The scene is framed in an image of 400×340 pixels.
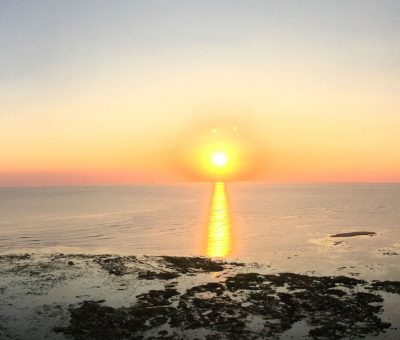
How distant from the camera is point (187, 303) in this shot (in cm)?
2630

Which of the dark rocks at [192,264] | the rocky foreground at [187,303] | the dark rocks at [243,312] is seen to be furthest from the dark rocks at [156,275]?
the dark rocks at [243,312]

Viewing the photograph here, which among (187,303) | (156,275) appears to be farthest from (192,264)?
(187,303)

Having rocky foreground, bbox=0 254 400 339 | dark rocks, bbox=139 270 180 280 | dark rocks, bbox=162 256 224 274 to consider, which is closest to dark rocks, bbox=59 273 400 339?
rocky foreground, bbox=0 254 400 339

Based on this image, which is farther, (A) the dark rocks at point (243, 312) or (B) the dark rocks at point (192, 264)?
(B) the dark rocks at point (192, 264)

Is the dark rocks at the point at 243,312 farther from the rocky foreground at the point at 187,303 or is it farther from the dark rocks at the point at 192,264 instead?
the dark rocks at the point at 192,264

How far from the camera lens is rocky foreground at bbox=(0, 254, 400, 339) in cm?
2158

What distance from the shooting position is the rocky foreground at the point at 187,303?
70.8 feet

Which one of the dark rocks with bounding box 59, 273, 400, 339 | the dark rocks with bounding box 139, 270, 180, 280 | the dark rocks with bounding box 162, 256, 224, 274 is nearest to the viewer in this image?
the dark rocks with bounding box 59, 273, 400, 339

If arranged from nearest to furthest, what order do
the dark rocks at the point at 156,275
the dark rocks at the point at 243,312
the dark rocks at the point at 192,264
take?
1. the dark rocks at the point at 243,312
2. the dark rocks at the point at 156,275
3. the dark rocks at the point at 192,264

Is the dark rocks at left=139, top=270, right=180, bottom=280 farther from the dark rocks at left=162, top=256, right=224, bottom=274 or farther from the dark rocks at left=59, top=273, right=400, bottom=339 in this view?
the dark rocks at left=59, top=273, right=400, bottom=339

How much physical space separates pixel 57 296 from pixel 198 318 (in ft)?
38.4

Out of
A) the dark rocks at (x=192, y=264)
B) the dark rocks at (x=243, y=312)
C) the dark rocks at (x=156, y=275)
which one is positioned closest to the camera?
the dark rocks at (x=243, y=312)

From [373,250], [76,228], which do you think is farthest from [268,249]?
[76,228]

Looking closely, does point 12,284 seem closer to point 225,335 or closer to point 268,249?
point 225,335
